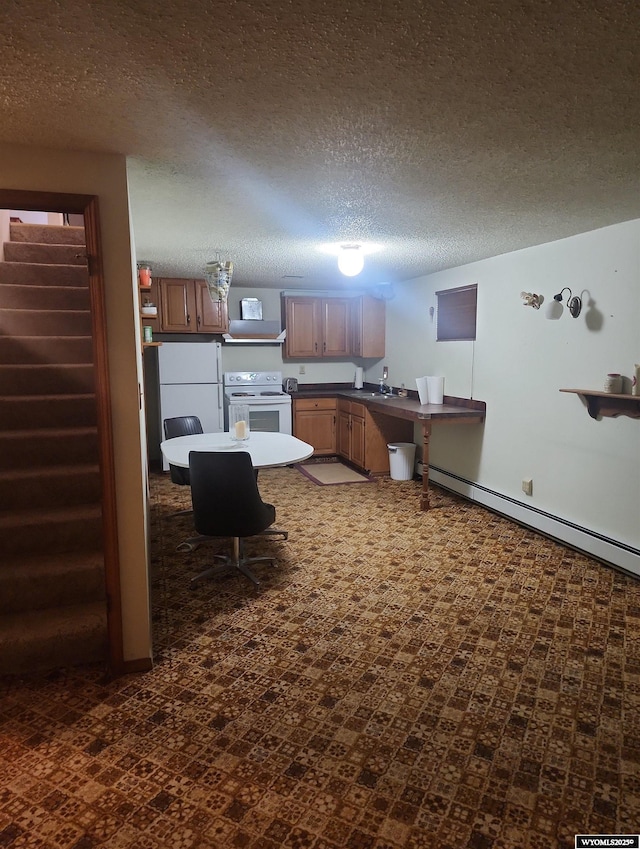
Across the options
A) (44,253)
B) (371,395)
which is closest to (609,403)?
(371,395)

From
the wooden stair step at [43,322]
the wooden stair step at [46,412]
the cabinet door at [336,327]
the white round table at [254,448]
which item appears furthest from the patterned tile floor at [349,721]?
the cabinet door at [336,327]

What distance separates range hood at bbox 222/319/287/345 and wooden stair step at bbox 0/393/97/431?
3.17 m

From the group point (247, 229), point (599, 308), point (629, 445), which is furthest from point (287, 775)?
point (599, 308)

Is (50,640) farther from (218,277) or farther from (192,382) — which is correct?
(192,382)

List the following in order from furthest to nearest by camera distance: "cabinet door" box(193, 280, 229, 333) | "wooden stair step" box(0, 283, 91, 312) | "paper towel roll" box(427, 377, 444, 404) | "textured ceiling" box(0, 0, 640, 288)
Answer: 1. "cabinet door" box(193, 280, 229, 333)
2. "paper towel roll" box(427, 377, 444, 404)
3. "wooden stair step" box(0, 283, 91, 312)
4. "textured ceiling" box(0, 0, 640, 288)

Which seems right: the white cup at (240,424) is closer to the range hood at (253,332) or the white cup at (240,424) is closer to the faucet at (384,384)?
the range hood at (253,332)

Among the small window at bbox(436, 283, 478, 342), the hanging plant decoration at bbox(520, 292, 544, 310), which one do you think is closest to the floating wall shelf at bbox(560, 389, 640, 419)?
the hanging plant decoration at bbox(520, 292, 544, 310)

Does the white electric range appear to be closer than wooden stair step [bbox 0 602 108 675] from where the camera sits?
No

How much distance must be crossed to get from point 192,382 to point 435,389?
2.78m

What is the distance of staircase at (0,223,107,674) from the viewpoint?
246cm

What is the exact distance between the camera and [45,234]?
14.6 ft

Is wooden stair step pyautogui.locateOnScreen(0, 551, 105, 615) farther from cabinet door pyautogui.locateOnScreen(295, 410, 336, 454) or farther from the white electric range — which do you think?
cabinet door pyautogui.locateOnScreen(295, 410, 336, 454)

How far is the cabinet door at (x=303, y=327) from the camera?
268 inches

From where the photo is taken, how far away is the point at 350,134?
1.94 meters
